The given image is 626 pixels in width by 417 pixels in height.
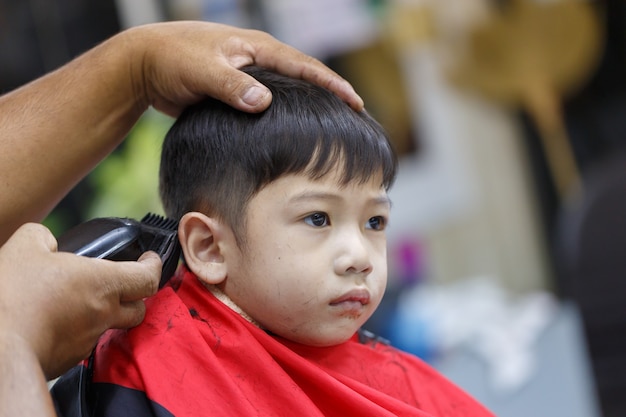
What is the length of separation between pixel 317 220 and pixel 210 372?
208 mm

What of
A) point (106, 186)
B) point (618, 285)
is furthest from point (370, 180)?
point (106, 186)

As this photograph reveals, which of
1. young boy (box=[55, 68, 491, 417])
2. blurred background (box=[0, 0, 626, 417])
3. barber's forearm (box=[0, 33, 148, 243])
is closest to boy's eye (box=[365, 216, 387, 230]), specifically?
young boy (box=[55, 68, 491, 417])

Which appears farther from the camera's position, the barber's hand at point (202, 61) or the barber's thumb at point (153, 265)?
the barber's hand at point (202, 61)

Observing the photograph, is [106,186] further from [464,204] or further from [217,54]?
[217,54]

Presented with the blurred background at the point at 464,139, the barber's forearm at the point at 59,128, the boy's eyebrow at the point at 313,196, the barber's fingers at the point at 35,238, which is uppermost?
the barber's forearm at the point at 59,128

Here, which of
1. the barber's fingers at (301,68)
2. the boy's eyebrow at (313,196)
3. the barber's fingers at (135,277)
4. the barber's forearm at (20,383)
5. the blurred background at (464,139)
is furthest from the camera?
the blurred background at (464,139)

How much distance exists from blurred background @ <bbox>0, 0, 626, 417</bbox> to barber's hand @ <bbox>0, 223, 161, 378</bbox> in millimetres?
1610

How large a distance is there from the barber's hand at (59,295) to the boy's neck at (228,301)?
124 mm

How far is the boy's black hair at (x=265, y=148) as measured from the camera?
3.23 ft

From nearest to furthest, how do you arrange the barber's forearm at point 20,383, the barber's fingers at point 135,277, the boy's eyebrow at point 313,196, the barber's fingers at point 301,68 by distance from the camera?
1. the barber's forearm at point 20,383
2. the barber's fingers at point 135,277
3. the boy's eyebrow at point 313,196
4. the barber's fingers at point 301,68

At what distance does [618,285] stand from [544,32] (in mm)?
1526

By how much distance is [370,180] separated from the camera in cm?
102

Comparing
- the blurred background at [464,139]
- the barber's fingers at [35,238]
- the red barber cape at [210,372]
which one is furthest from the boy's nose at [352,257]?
the blurred background at [464,139]

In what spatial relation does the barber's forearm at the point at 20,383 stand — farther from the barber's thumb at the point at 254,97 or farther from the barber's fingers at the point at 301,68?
the barber's fingers at the point at 301,68
